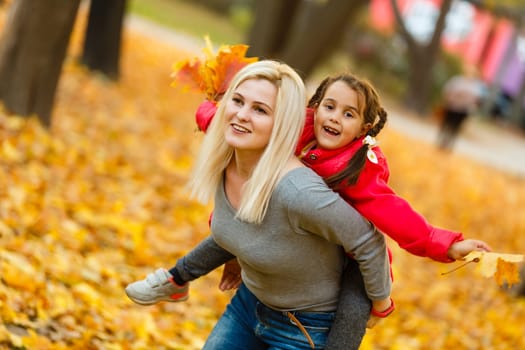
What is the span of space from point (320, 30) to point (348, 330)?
8.12 meters

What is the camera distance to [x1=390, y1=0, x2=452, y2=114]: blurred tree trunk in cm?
2191

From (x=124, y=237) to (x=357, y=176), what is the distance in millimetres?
3504

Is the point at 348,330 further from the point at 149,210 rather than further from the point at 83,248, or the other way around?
the point at 149,210

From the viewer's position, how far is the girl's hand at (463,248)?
→ 260cm

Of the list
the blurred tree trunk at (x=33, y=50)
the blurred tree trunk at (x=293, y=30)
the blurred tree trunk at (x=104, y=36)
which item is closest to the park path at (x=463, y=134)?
the blurred tree trunk at (x=104, y=36)

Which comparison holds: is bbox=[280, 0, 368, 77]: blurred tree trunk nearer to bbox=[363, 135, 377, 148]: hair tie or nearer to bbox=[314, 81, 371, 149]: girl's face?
bbox=[314, 81, 371, 149]: girl's face

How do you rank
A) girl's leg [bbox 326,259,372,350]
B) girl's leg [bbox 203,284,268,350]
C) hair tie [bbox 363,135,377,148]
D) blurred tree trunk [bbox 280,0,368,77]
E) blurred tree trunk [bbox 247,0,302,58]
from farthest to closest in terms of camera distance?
blurred tree trunk [bbox 247,0,302,58], blurred tree trunk [bbox 280,0,368,77], girl's leg [bbox 203,284,268,350], girl's leg [bbox 326,259,372,350], hair tie [bbox 363,135,377,148]

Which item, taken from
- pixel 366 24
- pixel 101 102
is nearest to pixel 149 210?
pixel 101 102

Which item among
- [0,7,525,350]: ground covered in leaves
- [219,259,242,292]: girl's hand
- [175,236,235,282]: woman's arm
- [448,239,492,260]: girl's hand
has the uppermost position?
[448,239,492,260]: girl's hand

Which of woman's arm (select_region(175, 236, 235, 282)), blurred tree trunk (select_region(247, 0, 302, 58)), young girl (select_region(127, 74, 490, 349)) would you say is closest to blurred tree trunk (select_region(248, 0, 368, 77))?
blurred tree trunk (select_region(247, 0, 302, 58))

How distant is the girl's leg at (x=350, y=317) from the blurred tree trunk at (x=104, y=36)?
8782 mm

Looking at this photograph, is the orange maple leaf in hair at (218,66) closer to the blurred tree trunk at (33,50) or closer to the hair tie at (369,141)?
the hair tie at (369,141)

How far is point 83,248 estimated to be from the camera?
5328 millimetres

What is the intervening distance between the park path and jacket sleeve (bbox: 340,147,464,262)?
44.7ft
